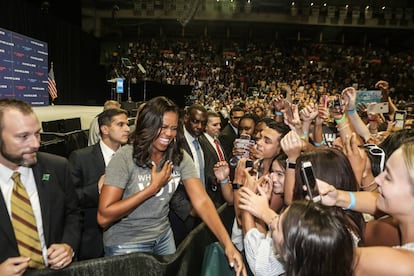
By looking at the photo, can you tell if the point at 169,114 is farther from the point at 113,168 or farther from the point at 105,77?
the point at 105,77

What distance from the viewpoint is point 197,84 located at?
14539 millimetres

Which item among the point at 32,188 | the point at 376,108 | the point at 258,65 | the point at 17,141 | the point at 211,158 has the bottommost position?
the point at 211,158

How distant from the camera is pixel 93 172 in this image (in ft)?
9.29

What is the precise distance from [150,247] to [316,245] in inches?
41.0

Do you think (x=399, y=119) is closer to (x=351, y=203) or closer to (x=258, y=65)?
(x=351, y=203)

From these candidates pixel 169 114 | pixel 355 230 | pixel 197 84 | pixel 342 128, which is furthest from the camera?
pixel 197 84

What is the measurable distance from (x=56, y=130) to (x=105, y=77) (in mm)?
11149

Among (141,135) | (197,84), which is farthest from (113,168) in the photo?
(197,84)

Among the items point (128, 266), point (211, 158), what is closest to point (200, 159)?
point (211, 158)

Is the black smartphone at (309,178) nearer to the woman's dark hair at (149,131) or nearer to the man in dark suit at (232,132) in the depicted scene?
the woman's dark hair at (149,131)

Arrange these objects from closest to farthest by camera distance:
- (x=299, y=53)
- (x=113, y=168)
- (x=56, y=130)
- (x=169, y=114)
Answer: (x=113, y=168), (x=169, y=114), (x=56, y=130), (x=299, y=53)

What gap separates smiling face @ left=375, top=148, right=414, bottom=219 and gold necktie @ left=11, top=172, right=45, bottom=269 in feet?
4.83

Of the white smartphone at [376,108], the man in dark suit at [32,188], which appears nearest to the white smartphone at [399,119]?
the white smartphone at [376,108]

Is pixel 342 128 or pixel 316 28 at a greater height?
pixel 316 28
